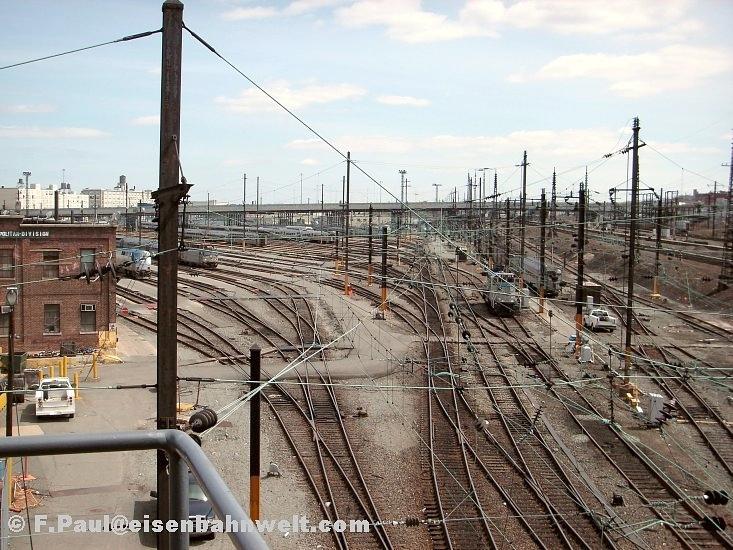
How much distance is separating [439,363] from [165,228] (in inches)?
586

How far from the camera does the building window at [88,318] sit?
2292 centimetres

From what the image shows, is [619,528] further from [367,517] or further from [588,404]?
[588,404]

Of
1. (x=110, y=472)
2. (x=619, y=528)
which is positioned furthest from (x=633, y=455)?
(x=110, y=472)

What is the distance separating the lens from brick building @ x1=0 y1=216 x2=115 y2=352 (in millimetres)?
22266

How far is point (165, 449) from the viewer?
1.82m

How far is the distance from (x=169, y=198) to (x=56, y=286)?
63.0ft

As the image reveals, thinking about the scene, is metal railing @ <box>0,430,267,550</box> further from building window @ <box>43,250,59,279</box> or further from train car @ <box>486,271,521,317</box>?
train car @ <box>486,271,521,317</box>

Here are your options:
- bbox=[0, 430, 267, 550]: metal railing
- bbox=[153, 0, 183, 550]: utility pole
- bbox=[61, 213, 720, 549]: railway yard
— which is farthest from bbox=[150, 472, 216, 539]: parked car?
bbox=[153, 0, 183, 550]: utility pole

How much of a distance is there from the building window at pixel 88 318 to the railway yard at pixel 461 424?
3.74ft

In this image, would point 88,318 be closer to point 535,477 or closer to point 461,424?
point 461,424

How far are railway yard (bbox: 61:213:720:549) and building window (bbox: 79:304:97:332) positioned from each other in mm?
1141

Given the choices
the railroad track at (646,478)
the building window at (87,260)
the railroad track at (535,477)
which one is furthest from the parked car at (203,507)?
the building window at (87,260)

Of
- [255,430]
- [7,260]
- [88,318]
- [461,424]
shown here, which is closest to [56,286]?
[88,318]

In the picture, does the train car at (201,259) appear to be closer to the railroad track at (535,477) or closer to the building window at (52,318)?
the building window at (52,318)
